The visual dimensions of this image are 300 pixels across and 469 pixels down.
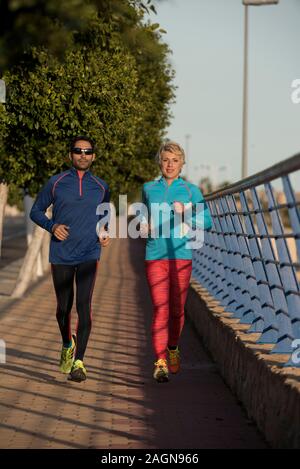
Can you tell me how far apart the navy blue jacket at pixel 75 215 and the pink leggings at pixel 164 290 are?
21.1 inches

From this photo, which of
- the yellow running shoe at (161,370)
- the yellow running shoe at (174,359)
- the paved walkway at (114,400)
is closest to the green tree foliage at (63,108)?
the paved walkway at (114,400)

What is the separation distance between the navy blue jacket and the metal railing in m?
1.20

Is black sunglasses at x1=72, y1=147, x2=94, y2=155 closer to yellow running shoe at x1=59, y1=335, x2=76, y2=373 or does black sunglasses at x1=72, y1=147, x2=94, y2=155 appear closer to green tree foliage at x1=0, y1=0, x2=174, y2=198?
yellow running shoe at x1=59, y1=335, x2=76, y2=373

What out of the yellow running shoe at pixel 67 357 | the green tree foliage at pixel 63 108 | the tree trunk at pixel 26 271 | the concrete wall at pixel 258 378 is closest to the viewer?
the concrete wall at pixel 258 378

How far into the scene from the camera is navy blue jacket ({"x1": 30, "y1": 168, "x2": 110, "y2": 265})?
9914mm

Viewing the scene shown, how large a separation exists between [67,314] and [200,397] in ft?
5.04

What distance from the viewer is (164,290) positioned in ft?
32.3

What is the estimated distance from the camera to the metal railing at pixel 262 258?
7160 millimetres

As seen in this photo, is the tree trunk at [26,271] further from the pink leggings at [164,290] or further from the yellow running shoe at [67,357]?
the pink leggings at [164,290]

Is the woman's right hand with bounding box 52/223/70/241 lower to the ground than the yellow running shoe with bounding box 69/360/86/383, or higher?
higher

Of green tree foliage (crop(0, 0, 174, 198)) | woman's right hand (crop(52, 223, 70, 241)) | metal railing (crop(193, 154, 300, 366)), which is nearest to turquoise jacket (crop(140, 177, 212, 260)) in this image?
metal railing (crop(193, 154, 300, 366))

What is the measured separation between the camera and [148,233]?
31.7 feet

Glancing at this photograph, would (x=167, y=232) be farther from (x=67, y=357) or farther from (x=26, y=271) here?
(x=26, y=271)
